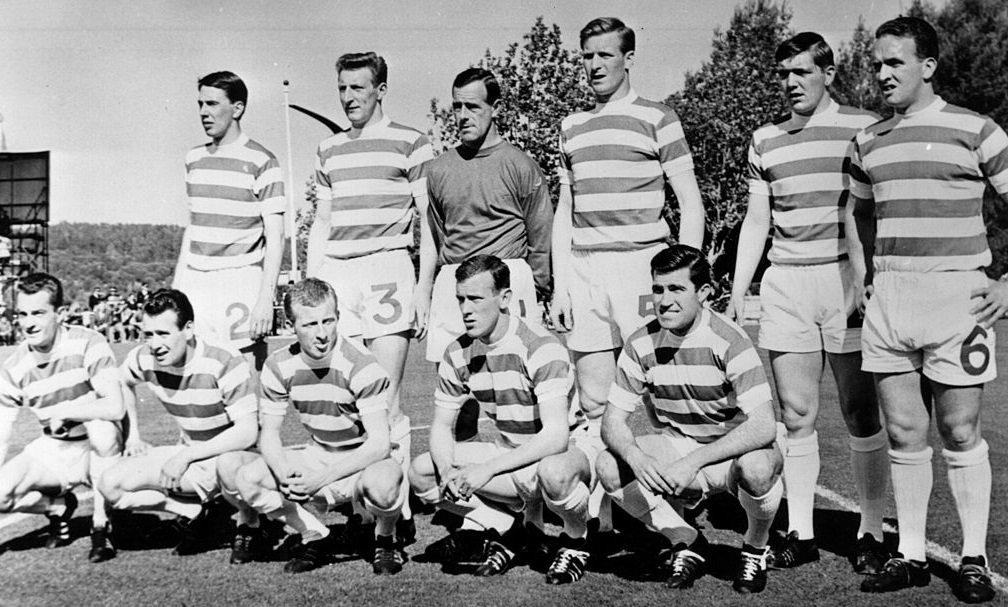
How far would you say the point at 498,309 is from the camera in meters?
3.66

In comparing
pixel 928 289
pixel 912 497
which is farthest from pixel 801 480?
pixel 928 289

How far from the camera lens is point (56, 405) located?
420 centimetres

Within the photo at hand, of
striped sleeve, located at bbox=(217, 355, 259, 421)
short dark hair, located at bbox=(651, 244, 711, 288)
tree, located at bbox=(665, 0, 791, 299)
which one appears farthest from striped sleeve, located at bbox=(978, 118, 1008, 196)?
tree, located at bbox=(665, 0, 791, 299)

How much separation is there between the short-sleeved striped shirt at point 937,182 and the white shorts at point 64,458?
3.73m

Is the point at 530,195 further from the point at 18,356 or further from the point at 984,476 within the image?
the point at 18,356

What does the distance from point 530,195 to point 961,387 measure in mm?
2109

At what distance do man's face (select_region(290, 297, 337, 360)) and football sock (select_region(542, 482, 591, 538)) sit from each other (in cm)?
113

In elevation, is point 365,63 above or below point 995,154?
above

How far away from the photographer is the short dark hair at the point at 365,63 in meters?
4.50

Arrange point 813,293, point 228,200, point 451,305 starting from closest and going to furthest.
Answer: point 813,293 → point 451,305 → point 228,200

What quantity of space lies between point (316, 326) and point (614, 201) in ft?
4.95

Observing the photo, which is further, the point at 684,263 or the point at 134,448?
the point at 134,448

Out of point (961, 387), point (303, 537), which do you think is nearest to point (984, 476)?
point (961, 387)

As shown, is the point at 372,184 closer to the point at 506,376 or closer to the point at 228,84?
the point at 228,84
